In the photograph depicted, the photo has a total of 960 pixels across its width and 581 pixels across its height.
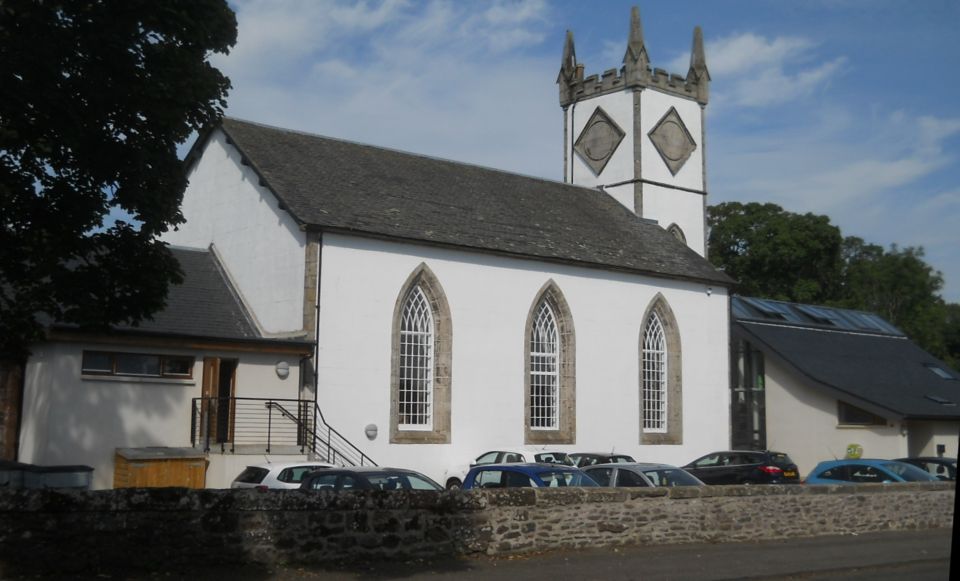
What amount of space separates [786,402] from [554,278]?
1267 cm

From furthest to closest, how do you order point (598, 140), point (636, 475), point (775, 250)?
1. point (775, 250)
2. point (598, 140)
3. point (636, 475)

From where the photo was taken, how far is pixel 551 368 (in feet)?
114

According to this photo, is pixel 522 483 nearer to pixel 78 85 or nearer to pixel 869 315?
pixel 78 85

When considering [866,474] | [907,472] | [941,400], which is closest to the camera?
[866,474]

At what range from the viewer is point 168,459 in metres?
23.9

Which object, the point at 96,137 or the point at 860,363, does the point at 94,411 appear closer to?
the point at 96,137

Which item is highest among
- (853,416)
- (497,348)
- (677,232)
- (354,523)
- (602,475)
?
(677,232)

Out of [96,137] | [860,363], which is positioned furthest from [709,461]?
[96,137]

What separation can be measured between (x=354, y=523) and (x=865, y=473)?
14.2 metres

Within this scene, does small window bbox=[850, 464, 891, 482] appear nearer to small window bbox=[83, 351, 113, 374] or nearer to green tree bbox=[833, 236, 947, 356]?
small window bbox=[83, 351, 113, 374]

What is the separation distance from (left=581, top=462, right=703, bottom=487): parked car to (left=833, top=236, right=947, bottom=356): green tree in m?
53.7

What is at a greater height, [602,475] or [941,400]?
[941,400]

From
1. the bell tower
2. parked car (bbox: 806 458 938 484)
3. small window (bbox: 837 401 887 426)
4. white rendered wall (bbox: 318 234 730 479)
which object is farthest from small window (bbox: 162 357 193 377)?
small window (bbox: 837 401 887 426)

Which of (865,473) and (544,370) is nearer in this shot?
(865,473)
